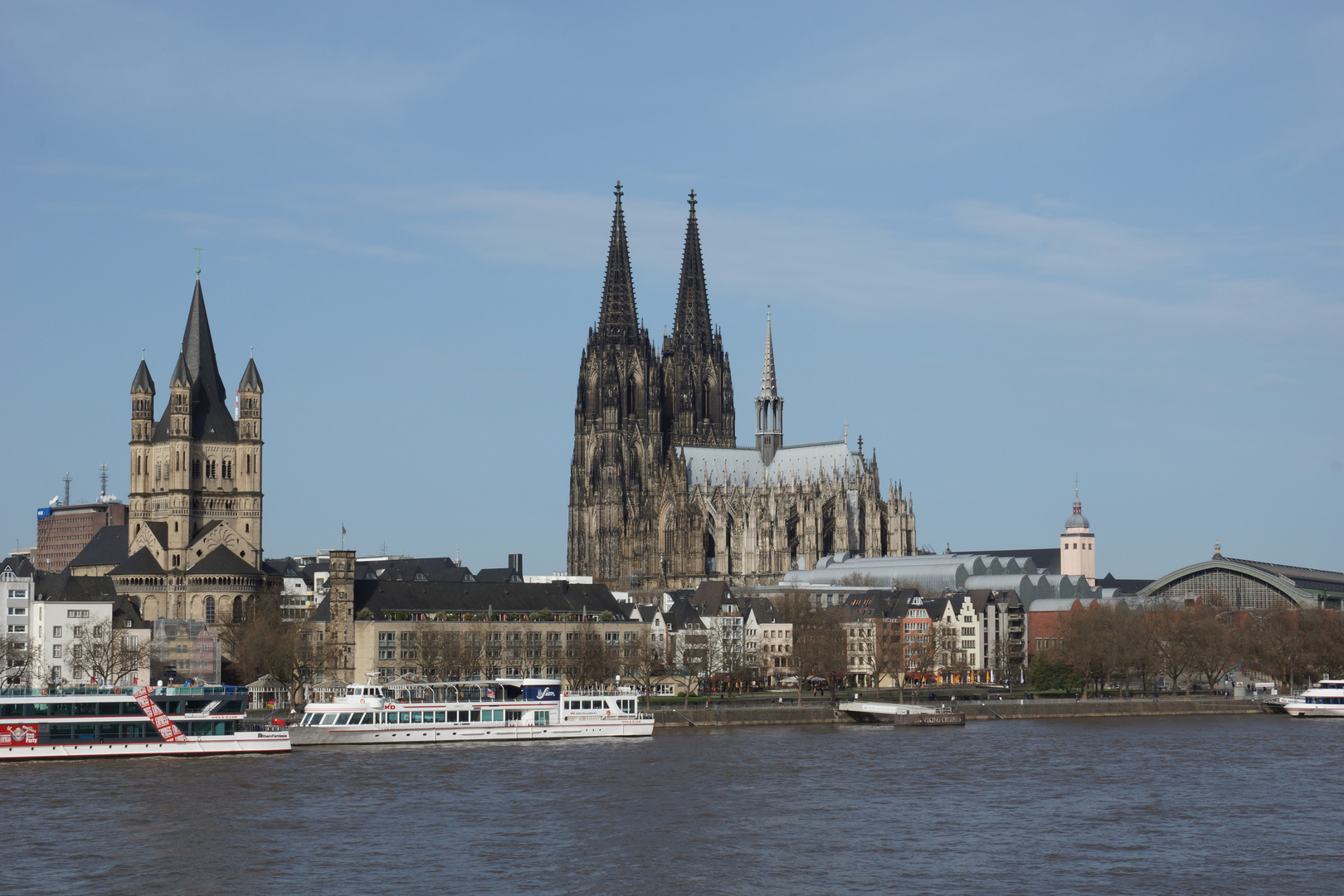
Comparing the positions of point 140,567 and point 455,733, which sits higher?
point 140,567

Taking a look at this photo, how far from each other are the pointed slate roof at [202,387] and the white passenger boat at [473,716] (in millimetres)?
51307

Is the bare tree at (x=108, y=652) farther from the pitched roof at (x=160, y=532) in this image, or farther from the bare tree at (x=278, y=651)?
the pitched roof at (x=160, y=532)

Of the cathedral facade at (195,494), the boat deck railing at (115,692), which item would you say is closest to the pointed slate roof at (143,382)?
the cathedral facade at (195,494)

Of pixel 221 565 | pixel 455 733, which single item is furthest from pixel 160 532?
pixel 455 733

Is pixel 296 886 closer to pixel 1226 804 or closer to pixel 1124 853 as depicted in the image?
pixel 1124 853

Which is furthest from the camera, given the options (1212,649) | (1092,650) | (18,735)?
(1212,649)

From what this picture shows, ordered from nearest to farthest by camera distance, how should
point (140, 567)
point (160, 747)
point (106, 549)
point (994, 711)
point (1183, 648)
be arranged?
point (160, 747) < point (994, 711) < point (1183, 648) < point (140, 567) < point (106, 549)

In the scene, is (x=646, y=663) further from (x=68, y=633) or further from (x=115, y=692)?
(x=115, y=692)

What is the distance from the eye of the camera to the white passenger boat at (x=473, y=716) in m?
98.6

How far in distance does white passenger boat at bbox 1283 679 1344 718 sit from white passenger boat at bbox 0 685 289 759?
70571mm

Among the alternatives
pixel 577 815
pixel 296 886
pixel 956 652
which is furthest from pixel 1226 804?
pixel 956 652

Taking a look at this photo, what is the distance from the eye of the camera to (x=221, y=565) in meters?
147

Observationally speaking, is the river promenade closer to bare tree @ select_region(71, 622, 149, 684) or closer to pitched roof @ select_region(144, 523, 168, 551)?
bare tree @ select_region(71, 622, 149, 684)

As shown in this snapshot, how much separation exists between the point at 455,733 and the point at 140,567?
181 ft
